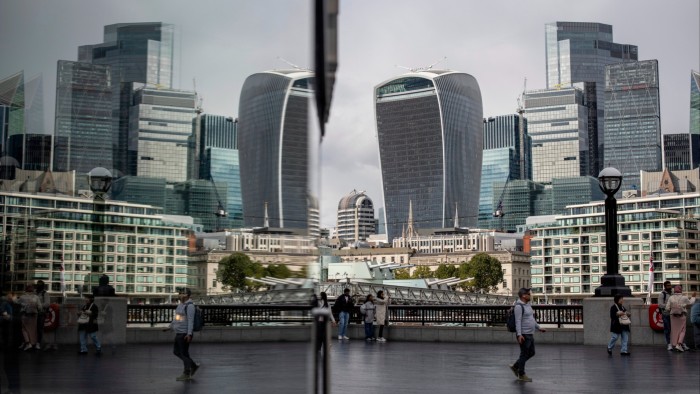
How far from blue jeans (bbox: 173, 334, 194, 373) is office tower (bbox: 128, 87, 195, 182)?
647mm

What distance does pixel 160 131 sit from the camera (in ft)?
15.5

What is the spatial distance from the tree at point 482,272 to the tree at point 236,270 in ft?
490

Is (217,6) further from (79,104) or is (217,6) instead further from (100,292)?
(100,292)

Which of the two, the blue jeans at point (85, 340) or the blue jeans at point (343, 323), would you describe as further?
the blue jeans at point (343, 323)

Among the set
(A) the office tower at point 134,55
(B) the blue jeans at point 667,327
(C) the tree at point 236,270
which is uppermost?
(A) the office tower at point 134,55

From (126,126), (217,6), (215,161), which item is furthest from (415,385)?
(217,6)

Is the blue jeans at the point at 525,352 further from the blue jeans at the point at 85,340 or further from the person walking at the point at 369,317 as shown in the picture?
the person walking at the point at 369,317

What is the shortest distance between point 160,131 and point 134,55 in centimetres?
140

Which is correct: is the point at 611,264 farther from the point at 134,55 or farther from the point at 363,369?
the point at 134,55

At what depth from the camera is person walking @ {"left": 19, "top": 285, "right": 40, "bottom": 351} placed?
382cm

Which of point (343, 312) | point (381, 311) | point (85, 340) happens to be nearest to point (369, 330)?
point (381, 311)

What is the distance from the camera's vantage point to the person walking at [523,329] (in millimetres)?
13578

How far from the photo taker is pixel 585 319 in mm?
23219

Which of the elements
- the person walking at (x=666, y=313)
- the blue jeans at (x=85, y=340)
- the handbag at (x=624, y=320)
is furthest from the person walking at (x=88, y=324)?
the person walking at (x=666, y=313)
